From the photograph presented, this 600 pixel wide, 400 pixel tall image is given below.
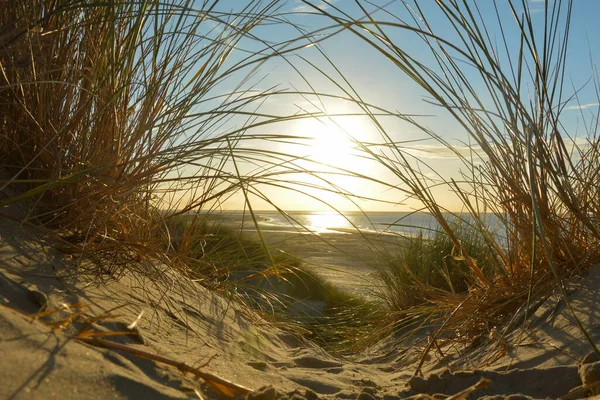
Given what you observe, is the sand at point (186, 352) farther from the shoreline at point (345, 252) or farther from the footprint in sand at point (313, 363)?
the shoreline at point (345, 252)

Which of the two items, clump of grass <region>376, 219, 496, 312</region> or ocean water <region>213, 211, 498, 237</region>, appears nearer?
ocean water <region>213, 211, 498, 237</region>

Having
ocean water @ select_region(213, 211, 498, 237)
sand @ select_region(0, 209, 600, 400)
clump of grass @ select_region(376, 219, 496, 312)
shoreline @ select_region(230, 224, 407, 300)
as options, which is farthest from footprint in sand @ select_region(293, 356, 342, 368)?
clump of grass @ select_region(376, 219, 496, 312)

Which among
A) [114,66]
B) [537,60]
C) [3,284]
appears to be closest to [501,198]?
[537,60]

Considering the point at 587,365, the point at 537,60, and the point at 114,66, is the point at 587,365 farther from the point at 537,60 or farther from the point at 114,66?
the point at 114,66

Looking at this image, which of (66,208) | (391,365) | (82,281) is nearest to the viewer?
(82,281)

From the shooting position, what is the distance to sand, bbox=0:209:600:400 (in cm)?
83

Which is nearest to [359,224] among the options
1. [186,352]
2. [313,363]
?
[313,363]

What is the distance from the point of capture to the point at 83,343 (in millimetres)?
916

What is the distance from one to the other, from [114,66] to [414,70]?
0.81 meters

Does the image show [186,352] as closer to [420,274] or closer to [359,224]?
[420,274]

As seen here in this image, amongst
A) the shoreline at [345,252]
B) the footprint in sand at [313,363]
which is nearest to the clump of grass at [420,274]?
the shoreline at [345,252]

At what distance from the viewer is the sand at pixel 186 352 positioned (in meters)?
0.83

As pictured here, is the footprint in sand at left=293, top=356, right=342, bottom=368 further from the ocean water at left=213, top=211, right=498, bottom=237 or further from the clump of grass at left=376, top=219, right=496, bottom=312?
the clump of grass at left=376, top=219, right=496, bottom=312

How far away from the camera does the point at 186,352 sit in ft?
4.10
